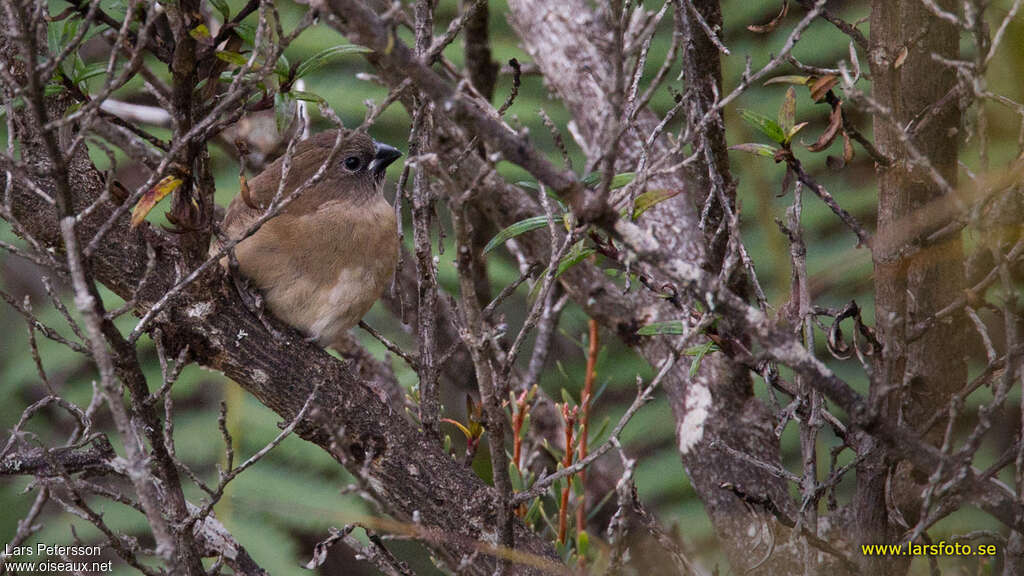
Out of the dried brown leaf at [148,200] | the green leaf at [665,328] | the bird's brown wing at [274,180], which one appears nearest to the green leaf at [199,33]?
the dried brown leaf at [148,200]

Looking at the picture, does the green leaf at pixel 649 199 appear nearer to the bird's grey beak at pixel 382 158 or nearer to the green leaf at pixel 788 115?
the green leaf at pixel 788 115

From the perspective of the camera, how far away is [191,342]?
2.54 metres

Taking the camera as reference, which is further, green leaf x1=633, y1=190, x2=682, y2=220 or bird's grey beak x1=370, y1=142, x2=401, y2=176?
bird's grey beak x1=370, y1=142, x2=401, y2=176

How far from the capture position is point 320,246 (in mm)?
3619

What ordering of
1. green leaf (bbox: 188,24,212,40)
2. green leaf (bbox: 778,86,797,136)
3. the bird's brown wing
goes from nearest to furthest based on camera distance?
green leaf (bbox: 188,24,212,40) → green leaf (bbox: 778,86,797,136) → the bird's brown wing

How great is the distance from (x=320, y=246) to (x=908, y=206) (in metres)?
2.01

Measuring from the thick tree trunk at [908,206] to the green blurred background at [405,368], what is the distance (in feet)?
5.69

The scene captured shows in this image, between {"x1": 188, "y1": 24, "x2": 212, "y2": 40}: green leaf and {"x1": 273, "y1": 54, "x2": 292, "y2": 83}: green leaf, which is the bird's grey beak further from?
{"x1": 188, "y1": 24, "x2": 212, "y2": 40}: green leaf

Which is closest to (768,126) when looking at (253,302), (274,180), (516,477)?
(516,477)

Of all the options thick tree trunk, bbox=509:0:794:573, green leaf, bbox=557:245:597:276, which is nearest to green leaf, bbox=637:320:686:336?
green leaf, bbox=557:245:597:276

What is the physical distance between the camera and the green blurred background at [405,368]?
4.74 meters

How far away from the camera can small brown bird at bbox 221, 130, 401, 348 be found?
3.37 meters

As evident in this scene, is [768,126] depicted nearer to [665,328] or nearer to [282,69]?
[665,328]

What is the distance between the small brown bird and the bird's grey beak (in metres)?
0.06
